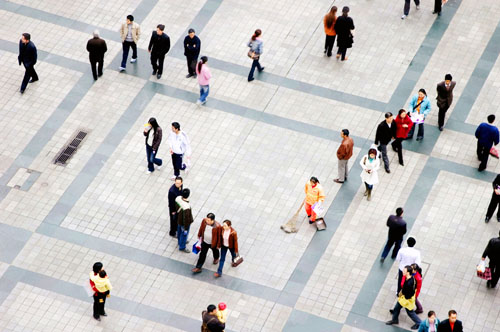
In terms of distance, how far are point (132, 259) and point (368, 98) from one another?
8163mm

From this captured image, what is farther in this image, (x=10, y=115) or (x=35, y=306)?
(x=10, y=115)

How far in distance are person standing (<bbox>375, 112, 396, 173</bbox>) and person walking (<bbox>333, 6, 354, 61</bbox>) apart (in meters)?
3.68

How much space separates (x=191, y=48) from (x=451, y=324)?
10.9 metres

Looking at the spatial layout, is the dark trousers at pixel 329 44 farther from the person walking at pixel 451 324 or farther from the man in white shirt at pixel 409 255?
the person walking at pixel 451 324

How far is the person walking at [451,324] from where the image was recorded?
21.9 meters

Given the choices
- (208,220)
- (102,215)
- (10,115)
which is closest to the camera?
(208,220)

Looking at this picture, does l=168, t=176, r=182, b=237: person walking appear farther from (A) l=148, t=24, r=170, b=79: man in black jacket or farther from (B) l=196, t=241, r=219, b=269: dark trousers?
(A) l=148, t=24, r=170, b=79: man in black jacket

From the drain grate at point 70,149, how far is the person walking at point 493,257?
10368mm

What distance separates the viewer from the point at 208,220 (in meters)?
23.8

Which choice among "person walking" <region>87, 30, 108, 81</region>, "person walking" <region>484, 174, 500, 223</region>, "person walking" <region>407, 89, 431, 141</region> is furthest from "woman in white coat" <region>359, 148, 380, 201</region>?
"person walking" <region>87, 30, 108, 81</region>

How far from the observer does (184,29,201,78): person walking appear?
28891 mm

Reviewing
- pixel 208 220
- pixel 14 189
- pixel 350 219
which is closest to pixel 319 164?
pixel 350 219

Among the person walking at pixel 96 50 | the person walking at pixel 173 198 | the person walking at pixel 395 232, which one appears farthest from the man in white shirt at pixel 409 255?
the person walking at pixel 96 50

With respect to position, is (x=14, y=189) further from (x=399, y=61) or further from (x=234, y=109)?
(x=399, y=61)
